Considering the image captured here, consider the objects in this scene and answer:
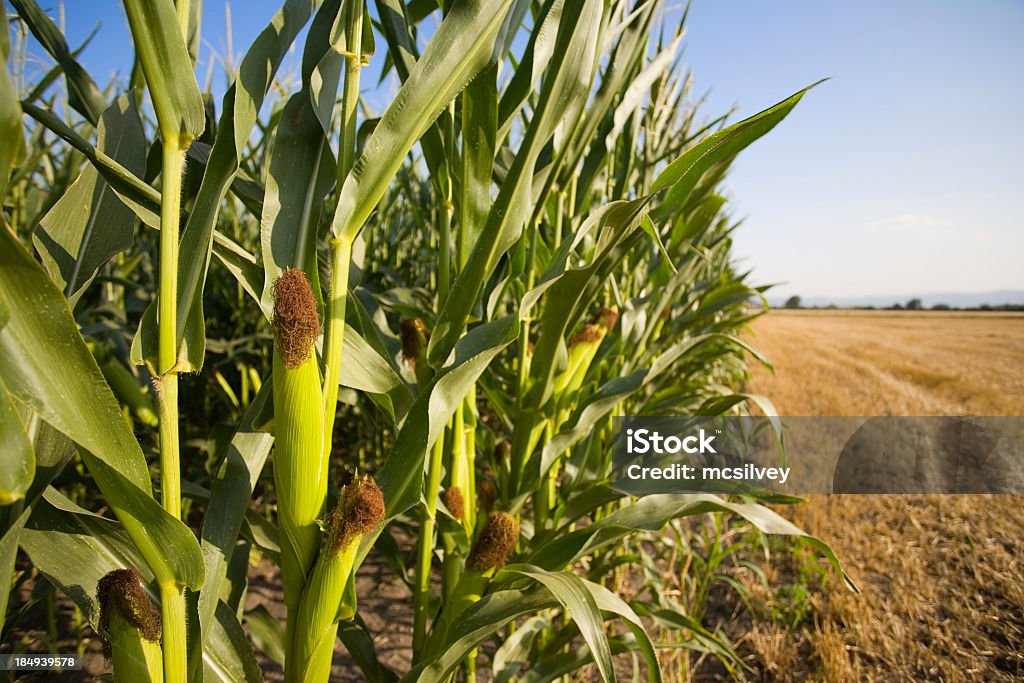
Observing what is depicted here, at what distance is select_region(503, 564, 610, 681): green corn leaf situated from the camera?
1.69 feet

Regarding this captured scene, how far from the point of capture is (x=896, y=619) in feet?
4.69

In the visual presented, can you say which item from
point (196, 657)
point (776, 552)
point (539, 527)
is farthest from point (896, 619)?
point (196, 657)

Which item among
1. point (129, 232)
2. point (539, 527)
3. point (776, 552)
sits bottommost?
point (776, 552)

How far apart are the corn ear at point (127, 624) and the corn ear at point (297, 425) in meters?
0.11

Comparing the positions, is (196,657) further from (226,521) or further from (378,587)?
(378,587)

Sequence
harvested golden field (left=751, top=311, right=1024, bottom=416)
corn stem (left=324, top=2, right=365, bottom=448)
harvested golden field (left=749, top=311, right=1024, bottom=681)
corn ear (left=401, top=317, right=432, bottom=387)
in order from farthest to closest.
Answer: harvested golden field (left=751, top=311, right=1024, bottom=416), harvested golden field (left=749, top=311, right=1024, bottom=681), corn ear (left=401, top=317, right=432, bottom=387), corn stem (left=324, top=2, right=365, bottom=448)

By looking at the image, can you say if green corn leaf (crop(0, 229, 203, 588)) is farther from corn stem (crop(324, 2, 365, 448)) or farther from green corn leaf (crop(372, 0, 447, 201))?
green corn leaf (crop(372, 0, 447, 201))

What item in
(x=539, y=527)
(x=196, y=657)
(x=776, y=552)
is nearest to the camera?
(x=196, y=657)

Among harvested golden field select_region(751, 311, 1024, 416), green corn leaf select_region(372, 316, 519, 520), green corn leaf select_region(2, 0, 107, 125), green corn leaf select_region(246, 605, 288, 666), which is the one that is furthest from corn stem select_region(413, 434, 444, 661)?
harvested golden field select_region(751, 311, 1024, 416)

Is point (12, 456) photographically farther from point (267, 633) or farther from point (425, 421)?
point (267, 633)

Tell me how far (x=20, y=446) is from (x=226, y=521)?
297 mm

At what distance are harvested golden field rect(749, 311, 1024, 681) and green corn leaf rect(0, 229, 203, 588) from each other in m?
1.36

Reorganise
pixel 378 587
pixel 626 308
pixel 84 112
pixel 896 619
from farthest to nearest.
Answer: pixel 378 587
pixel 896 619
pixel 626 308
pixel 84 112

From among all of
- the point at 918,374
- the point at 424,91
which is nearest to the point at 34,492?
the point at 424,91
